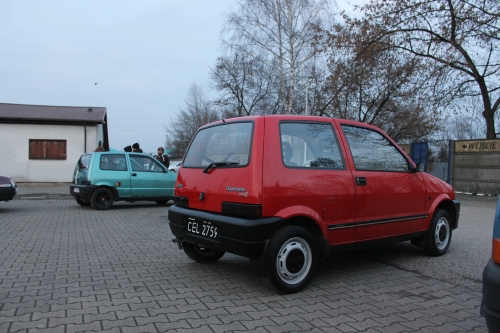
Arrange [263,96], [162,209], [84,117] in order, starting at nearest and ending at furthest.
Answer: [162,209]
[84,117]
[263,96]

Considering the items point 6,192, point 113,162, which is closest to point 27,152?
point 6,192

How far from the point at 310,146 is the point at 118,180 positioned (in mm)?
8265

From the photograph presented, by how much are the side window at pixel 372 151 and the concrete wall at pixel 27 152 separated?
19.9 metres

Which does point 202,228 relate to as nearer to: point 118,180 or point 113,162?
point 118,180

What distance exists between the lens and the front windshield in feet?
13.8

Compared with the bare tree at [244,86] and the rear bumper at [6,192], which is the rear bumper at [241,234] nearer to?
the rear bumper at [6,192]

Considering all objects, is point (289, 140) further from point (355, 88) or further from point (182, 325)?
point (355, 88)

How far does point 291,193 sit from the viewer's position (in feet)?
13.3

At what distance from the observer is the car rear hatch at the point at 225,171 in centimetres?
394

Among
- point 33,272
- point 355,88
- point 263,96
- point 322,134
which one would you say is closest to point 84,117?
point 263,96

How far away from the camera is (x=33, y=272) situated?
4.85 meters

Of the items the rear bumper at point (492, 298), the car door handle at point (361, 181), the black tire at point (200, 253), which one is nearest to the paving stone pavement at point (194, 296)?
the black tire at point (200, 253)

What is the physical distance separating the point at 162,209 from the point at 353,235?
26.6 ft

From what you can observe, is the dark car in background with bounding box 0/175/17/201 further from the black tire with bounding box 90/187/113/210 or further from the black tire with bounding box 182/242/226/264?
the black tire with bounding box 182/242/226/264
